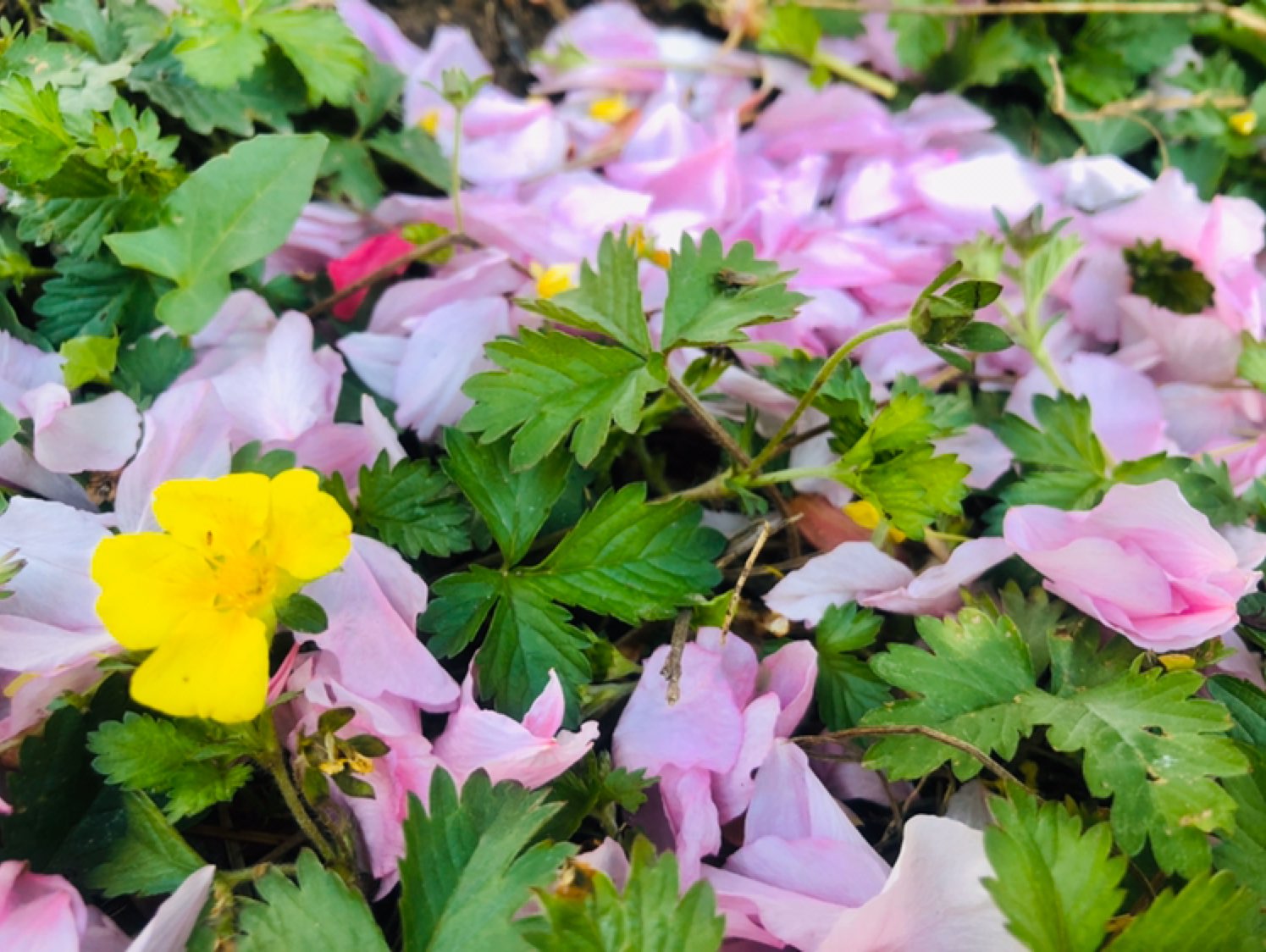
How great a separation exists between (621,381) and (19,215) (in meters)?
0.53

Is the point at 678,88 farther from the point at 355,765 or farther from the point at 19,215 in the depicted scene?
the point at 355,765

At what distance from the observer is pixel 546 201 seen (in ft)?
3.57

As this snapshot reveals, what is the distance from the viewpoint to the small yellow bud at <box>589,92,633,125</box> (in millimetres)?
1235

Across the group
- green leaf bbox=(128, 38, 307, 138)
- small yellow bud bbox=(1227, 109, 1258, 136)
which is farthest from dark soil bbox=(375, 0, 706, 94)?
small yellow bud bbox=(1227, 109, 1258, 136)

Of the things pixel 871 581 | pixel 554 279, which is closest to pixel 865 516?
pixel 871 581

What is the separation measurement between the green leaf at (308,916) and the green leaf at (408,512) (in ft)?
0.79

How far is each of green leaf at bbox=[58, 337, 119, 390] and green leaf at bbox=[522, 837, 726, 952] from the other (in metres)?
0.55

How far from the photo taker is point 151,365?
825 mm

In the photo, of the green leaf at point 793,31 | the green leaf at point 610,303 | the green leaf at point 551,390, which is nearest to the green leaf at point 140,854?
the green leaf at point 551,390

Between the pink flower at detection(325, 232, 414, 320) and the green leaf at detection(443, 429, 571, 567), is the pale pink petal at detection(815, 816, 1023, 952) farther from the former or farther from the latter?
the pink flower at detection(325, 232, 414, 320)

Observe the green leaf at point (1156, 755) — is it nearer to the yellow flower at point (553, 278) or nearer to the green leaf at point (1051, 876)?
the green leaf at point (1051, 876)

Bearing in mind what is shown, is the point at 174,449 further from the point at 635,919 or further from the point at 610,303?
the point at 635,919

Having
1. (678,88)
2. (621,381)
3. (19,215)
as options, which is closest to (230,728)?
(621,381)

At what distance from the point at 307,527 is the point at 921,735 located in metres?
0.43
